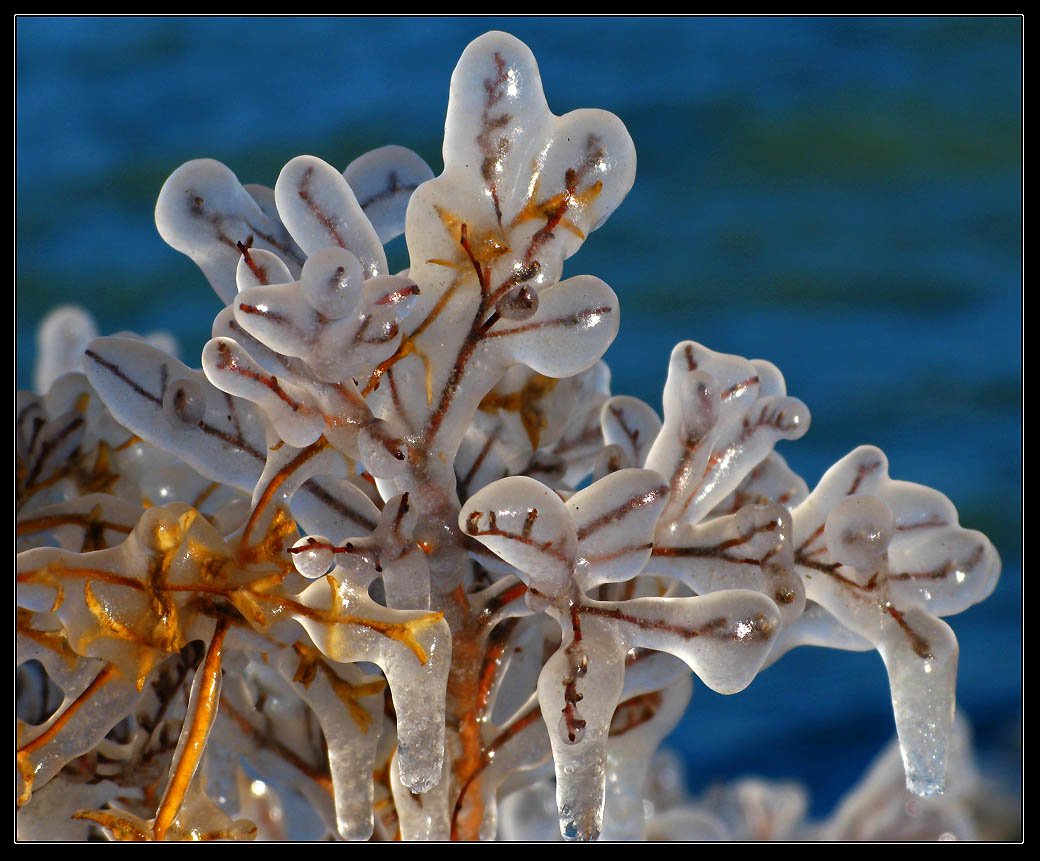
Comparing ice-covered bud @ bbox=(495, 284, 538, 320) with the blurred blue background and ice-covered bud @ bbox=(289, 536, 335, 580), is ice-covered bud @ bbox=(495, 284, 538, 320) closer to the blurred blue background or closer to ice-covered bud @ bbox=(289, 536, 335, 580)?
ice-covered bud @ bbox=(289, 536, 335, 580)

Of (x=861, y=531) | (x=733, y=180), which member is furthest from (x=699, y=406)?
(x=733, y=180)

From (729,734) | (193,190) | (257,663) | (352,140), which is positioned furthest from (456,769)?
(352,140)

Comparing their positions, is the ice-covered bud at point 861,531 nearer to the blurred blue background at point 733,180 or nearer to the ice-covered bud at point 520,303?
the ice-covered bud at point 520,303

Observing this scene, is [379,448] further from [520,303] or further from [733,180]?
[733,180]

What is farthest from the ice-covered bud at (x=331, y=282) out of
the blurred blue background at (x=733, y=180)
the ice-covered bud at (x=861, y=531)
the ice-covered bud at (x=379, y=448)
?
the blurred blue background at (x=733, y=180)

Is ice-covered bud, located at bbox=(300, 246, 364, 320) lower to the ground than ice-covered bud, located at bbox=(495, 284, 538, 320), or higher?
higher

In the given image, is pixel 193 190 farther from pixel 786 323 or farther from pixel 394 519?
pixel 786 323

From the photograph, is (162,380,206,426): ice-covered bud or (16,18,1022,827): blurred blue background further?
(16,18,1022,827): blurred blue background

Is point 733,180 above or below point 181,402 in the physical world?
below

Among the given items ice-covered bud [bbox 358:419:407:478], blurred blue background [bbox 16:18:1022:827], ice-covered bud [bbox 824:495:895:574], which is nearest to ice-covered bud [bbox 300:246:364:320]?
ice-covered bud [bbox 358:419:407:478]
